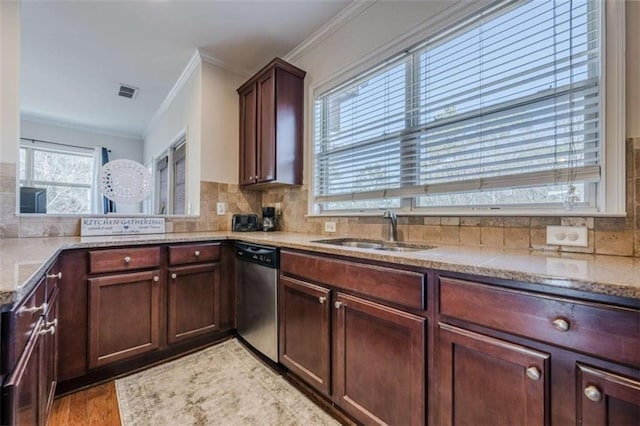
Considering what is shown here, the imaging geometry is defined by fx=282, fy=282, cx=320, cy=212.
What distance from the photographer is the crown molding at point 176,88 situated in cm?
284

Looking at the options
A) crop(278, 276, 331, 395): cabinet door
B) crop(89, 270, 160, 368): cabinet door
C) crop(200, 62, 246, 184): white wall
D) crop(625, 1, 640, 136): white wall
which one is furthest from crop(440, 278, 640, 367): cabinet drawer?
crop(200, 62, 246, 184): white wall

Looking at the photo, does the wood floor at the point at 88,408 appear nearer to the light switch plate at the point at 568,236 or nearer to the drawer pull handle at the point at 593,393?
the drawer pull handle at the point at 593,393

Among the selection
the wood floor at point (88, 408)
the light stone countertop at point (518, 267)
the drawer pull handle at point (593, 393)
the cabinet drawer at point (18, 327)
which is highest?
the light stone countertop at point (518, 267)

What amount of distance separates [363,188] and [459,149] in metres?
0.74

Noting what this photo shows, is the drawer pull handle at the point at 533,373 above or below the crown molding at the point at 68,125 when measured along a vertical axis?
below

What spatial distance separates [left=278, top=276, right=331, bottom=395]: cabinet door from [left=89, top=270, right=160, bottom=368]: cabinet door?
91 cm

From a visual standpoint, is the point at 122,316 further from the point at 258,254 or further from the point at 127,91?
the point at 127,91

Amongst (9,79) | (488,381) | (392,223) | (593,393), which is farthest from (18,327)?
Answer: (9,79)

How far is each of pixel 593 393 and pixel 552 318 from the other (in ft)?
0.63

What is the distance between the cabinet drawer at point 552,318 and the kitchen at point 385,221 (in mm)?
12

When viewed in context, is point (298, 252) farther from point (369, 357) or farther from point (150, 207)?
point (150, 207)

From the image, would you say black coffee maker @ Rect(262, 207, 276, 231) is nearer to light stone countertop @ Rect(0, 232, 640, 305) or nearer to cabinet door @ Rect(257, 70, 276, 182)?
cabinet door @ Rect(257, 70, 276, 182)

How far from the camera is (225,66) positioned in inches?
115

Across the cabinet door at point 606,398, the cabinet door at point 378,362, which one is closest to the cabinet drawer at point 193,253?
the cabinet door at point 378,362
